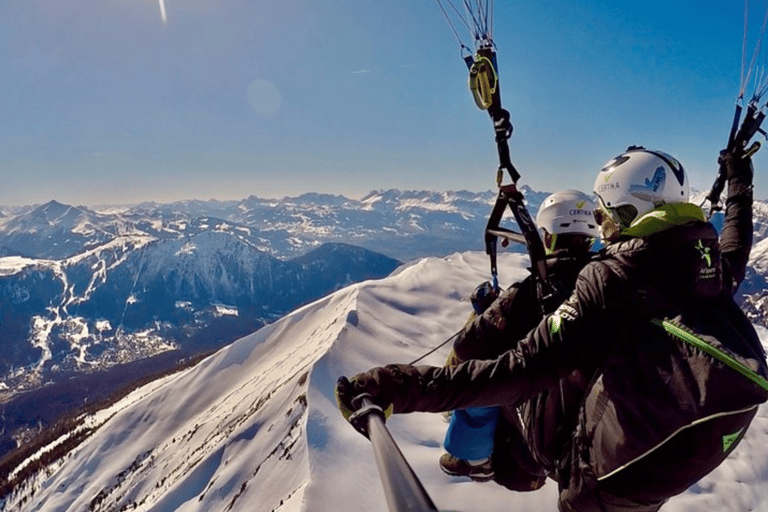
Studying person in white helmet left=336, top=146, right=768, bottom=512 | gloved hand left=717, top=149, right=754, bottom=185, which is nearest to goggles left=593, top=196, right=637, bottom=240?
person in white helmet left=336, top=146, right=768, bottom=512

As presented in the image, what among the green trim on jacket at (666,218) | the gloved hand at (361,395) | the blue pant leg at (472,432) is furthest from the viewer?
the blue pant leg at (472,432)

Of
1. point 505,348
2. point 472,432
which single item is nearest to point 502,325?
point 505,348

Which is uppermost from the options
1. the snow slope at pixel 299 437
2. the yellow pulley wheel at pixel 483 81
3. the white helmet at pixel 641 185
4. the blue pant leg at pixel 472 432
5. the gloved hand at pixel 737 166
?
the yellow pulley wheel at pixel 483 81

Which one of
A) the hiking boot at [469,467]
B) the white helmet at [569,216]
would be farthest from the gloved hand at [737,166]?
the hiking boot at [469,467]

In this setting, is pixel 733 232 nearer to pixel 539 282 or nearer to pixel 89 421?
pixel 539 282

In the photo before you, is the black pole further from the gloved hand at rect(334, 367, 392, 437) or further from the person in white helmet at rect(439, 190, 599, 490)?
the person in white helmet at rect(439, 190, 599, 490)

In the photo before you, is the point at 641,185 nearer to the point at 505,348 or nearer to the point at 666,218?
the point at 666,218

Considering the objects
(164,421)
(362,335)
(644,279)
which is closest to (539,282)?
(644,279)

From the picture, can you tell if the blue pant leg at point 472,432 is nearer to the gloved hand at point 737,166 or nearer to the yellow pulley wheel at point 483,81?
the yellow pulley wheel at point 483,81

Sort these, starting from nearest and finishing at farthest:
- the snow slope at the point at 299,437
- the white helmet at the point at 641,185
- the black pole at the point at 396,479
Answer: the black pole at the point at 396,479 → the white helmet at the point at 641,185 → the snow slope at the point at 299,437
